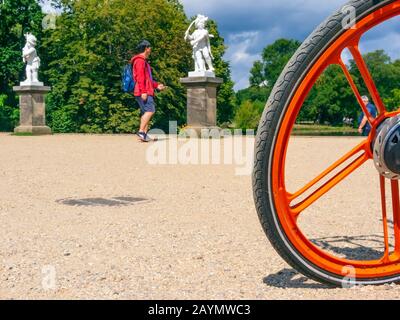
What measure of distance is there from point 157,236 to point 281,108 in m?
1.94

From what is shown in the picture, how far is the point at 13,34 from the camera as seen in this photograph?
3581cm

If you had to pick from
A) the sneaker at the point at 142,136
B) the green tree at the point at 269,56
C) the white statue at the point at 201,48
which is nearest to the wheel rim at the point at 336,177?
the sneaker at the point at 142,136

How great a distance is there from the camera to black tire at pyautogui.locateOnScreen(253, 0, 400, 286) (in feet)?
8.79

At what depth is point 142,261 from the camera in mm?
3613

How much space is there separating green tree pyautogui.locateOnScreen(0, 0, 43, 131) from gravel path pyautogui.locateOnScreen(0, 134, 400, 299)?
27.9 meters

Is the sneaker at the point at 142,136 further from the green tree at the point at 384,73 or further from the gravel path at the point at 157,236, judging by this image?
the green tree at the point at 384,73

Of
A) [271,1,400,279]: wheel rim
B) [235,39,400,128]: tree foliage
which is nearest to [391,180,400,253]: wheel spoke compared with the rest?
[271,1,400,279]: wheel rim

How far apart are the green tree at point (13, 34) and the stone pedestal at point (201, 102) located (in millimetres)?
19721

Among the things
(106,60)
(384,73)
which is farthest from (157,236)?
(384,73)

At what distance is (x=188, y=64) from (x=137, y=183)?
96.6 feet

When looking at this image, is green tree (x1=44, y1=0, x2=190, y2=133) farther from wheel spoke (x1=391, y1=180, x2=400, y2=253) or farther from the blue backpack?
wheel spoke (x1=391, y1=180, x2=400, y2=253)
